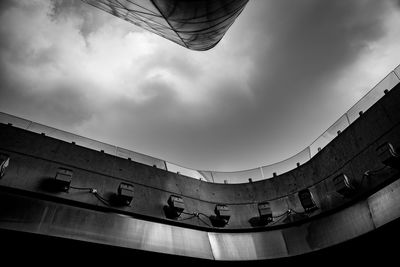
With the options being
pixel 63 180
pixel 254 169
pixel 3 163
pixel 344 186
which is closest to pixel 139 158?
pixel 63 180

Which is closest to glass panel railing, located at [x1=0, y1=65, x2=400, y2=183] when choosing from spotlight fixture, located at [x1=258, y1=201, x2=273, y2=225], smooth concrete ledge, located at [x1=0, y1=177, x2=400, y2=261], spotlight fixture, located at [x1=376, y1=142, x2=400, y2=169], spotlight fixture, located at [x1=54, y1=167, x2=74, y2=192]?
spotlight fixture, located at [x1=54, y1=167, x2=74, y2=192]

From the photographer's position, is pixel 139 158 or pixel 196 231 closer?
pixel 196 231

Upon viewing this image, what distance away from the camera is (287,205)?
1037cm

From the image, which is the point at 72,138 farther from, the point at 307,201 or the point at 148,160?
the point at 307,201

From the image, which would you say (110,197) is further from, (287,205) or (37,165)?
(287,205)

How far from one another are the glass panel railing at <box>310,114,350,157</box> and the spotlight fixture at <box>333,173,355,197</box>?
2.13 meters

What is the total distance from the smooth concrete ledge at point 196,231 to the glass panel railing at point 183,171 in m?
2.67

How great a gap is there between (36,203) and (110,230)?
6.59 ft

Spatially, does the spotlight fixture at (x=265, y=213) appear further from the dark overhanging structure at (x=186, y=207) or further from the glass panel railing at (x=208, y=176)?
the glass panel railing at (x=208, y=176)

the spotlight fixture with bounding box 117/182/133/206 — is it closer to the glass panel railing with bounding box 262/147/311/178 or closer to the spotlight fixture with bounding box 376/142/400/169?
the glass panel railing with bounding box 262/147/311/178

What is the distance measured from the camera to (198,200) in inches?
407

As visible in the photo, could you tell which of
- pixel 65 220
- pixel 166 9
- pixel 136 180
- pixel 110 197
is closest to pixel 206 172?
pixel 136 180

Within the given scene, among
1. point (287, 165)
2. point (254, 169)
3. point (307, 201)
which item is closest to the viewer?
point (307, 201)

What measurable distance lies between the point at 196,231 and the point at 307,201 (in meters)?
4.06
